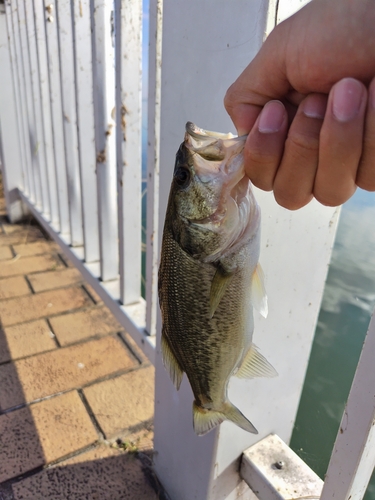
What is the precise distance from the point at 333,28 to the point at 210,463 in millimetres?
1164

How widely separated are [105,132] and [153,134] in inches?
24.4

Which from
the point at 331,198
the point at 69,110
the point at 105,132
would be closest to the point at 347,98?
the point at 331,198

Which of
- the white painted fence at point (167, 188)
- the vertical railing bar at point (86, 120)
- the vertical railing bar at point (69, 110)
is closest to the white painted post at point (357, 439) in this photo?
the white painted fence at point (167, 188)

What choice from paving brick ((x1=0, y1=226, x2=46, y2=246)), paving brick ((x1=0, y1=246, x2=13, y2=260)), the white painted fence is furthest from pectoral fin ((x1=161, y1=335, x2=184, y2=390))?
paving brick ((x1=0, y1=226, x2=46, y2=246))

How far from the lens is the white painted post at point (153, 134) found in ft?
4.27

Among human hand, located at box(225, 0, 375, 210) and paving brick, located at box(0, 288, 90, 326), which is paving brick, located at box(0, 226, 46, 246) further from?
human hand, located at box(225, 0, 375, 210)

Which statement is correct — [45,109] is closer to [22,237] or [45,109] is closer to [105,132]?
[105,132]

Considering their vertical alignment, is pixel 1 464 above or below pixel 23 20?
below

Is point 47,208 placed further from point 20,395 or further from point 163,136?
point 163,136

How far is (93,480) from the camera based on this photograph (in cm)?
156

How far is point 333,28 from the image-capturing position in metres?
0.56

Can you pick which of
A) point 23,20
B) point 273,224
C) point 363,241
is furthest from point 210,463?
point 23,20

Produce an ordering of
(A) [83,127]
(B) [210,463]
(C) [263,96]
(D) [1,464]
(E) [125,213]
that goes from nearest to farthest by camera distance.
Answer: (C) [263,96]
(B) [210,463]
(D) [1,464]
(E) [125,213]
(A) [83,127]

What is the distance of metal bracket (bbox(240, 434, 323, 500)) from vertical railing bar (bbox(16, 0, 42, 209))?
286cm
